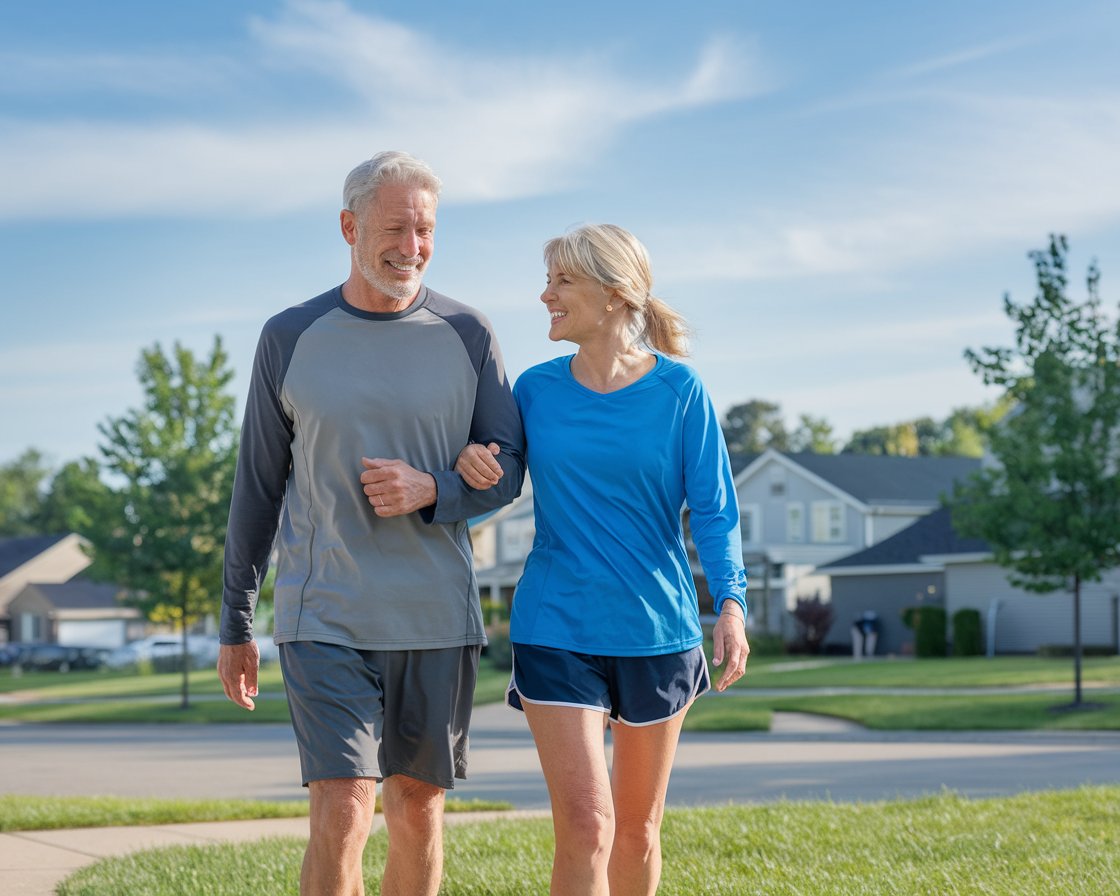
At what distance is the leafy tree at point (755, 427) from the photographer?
335 feet

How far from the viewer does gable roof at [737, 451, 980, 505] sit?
54.2 metres

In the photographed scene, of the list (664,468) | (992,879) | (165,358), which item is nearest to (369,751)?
(664,468)

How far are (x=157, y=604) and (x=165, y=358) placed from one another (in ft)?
16.0

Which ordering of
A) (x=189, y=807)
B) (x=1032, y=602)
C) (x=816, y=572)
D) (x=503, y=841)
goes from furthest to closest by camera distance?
(x=816, y=572) → (x=1032, y=602) → (x=189, y=807) → (x=503, y=841)

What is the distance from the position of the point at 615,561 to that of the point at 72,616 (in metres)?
72.3

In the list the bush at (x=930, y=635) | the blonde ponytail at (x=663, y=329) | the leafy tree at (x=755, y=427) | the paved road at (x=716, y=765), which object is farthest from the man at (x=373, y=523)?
the leafy tree at (x=755, y=427)

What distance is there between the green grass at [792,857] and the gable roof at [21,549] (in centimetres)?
7286

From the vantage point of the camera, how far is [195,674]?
48.8 meters

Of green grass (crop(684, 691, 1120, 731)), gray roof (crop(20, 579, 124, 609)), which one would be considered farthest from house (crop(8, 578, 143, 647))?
green grass (crop(684, 691, 1120, 731))

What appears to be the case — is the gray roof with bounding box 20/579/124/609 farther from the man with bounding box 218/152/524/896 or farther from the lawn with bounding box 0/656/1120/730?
the man with bounding box 218/152/524/896

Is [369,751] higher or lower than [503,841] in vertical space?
higher

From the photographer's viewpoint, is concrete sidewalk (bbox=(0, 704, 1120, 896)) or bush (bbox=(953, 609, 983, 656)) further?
bush (bbox=(953, 609, 983, 656))

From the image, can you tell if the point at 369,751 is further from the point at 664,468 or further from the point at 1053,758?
the point at 1053,758

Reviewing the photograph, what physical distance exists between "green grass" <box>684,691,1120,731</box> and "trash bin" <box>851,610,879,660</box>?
64.7 ft
